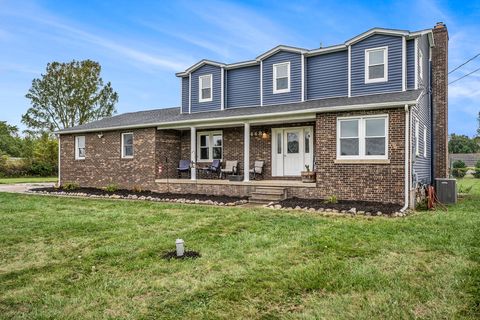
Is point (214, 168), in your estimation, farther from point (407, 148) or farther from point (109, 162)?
point (407, 148)

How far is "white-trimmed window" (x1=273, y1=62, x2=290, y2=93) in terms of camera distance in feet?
45.6

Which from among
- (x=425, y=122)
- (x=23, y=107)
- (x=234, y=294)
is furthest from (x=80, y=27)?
(x=23, y=107)

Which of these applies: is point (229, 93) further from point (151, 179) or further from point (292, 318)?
point (292, 318)

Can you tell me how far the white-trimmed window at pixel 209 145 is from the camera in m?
15.2

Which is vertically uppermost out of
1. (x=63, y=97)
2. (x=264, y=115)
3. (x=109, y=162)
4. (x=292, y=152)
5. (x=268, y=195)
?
(x=63, y=97)

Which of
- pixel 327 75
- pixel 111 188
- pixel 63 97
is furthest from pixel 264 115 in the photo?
pixel 63 97

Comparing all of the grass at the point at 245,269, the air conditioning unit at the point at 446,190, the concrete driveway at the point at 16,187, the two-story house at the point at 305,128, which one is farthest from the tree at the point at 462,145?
the concrete driveway at the point at 16,187

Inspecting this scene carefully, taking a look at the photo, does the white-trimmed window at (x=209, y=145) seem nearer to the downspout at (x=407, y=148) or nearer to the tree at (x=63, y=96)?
the downspout at (x=407, y=148)

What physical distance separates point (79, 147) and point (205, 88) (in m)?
7.22

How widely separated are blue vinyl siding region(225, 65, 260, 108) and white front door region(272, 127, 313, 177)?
1.96 meters

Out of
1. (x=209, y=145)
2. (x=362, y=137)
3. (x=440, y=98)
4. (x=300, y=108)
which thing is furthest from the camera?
(x=209, y=145)

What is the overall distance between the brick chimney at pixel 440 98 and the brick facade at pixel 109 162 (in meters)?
11.7

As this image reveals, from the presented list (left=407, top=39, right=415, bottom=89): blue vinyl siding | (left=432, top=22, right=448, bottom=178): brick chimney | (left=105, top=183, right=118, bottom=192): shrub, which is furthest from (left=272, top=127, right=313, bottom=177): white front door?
(left=105, top=183, right=118, bottom=192): shrub

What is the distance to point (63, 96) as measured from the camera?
121 feet
